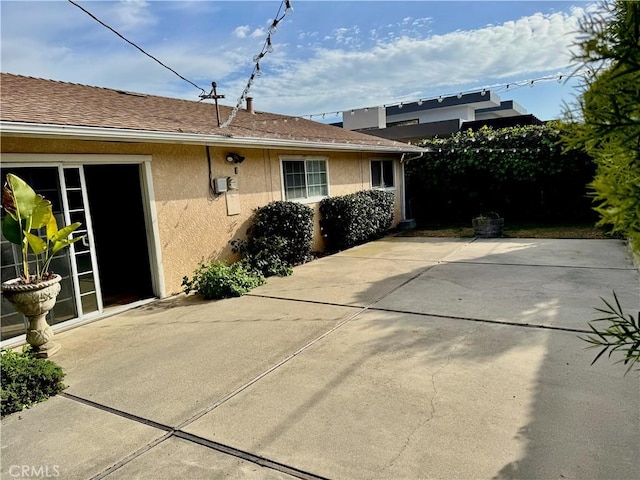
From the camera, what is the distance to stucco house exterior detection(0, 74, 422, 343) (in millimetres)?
5109

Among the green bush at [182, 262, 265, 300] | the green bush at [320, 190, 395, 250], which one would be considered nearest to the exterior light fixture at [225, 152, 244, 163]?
the green bush at [182, 262, 265, 300]

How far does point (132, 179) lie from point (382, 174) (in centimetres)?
839

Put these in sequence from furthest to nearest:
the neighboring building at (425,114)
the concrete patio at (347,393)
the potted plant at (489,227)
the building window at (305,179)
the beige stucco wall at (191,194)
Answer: the neighboring building at (425,114) < the potted plant at (489,227) < the building window at (305,179) < the beige stucco wall at (191,194) < the concrete patio at (347,393)

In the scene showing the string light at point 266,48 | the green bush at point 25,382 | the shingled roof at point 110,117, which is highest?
the string light at point 266,48

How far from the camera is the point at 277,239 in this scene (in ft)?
26.7

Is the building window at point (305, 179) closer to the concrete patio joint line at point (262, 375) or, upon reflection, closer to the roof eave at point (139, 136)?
the roof eave at point (139, 136)

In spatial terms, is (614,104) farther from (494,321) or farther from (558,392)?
(494,321)

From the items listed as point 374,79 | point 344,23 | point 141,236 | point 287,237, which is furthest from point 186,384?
point 374,79

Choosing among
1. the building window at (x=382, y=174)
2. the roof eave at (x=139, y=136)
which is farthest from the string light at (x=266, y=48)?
the building window at (x=382, y=174)

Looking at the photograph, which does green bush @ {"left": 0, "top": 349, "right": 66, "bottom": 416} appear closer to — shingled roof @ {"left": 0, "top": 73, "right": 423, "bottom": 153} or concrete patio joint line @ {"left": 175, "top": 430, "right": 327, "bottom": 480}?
concrete patio joint line @ {"left": 175, "top": 430, "right": 327, "bottom": 480}

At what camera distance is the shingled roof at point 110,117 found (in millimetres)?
4910

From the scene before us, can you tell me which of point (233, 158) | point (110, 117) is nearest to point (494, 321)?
point (233, 158)

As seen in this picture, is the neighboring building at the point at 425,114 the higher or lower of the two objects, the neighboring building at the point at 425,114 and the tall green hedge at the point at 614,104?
the higher

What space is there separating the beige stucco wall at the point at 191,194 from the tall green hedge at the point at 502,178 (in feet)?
23.5
